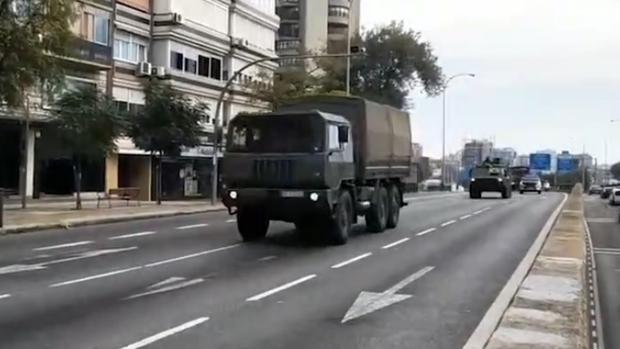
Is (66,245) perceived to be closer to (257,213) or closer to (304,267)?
(257,213)

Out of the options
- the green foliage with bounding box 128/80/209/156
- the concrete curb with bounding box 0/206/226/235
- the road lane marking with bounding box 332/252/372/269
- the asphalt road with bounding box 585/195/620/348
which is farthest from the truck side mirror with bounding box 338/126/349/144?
the green foliage with bounding box 128/80/209/156

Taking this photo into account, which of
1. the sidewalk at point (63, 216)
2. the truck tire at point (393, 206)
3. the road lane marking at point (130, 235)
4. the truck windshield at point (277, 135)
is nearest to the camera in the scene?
the truck windshield at point (277, 135)

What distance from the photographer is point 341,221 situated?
18.4 meters

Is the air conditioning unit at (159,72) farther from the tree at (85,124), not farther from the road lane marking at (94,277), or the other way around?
the road lane marking at (94,277)

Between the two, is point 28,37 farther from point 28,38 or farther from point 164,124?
point 164,124

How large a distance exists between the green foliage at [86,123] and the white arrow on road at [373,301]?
1831 cm

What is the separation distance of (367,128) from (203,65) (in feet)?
105

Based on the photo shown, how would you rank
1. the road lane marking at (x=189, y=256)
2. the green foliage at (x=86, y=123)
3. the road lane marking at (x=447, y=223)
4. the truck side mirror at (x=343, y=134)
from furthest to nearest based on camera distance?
the green foliage at (x=86, y=123) → the road lane marking at (x=447, y=223) → the truck side mirror at (x=343, y=134) → the road lane marking at (x=189, y=256)

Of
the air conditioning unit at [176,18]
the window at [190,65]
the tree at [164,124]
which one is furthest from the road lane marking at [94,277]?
the window at [190,65]

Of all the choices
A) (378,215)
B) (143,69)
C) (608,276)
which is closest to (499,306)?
(608,276)

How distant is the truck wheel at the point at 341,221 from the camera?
18.2 meters

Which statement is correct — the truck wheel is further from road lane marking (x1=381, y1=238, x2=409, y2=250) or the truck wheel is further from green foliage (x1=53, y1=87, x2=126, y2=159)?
green foliage (x1=53, y1=87, x2=126, y2=159)

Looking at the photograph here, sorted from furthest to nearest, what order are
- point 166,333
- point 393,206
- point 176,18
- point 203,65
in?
point 203,65 < point 176,18 < point 393,206 < point 166,333

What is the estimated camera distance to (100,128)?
28500 millimetres
